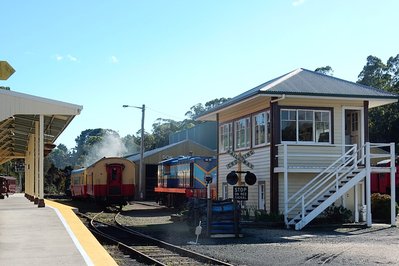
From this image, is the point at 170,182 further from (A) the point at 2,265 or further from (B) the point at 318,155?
(A) the point at 2,265

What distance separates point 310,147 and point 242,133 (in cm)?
409

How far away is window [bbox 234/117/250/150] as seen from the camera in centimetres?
2450

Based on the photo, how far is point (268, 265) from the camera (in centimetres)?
1222

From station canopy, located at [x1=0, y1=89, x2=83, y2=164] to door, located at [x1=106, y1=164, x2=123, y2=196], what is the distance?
1115 centimetres

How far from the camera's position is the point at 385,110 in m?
53.3

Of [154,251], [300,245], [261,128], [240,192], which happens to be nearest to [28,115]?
[154,251]

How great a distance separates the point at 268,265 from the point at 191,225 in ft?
24.0

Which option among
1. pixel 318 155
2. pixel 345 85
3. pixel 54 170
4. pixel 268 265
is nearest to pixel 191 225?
pixel 318 155

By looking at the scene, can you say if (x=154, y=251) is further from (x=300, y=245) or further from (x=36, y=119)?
(x=36, y=119)

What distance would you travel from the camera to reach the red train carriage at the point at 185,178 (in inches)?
1148

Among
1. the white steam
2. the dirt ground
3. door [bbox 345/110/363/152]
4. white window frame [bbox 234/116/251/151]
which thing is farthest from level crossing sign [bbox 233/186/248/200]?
the white steam

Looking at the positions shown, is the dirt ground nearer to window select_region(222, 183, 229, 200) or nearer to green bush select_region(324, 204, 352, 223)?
green bush select_region(324, 204, 352, 223)

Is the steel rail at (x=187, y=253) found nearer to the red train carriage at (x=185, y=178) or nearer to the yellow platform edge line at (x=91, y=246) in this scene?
the yellow platform edge line at (x=91, y=246)

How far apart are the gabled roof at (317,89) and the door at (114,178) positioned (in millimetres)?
11895
